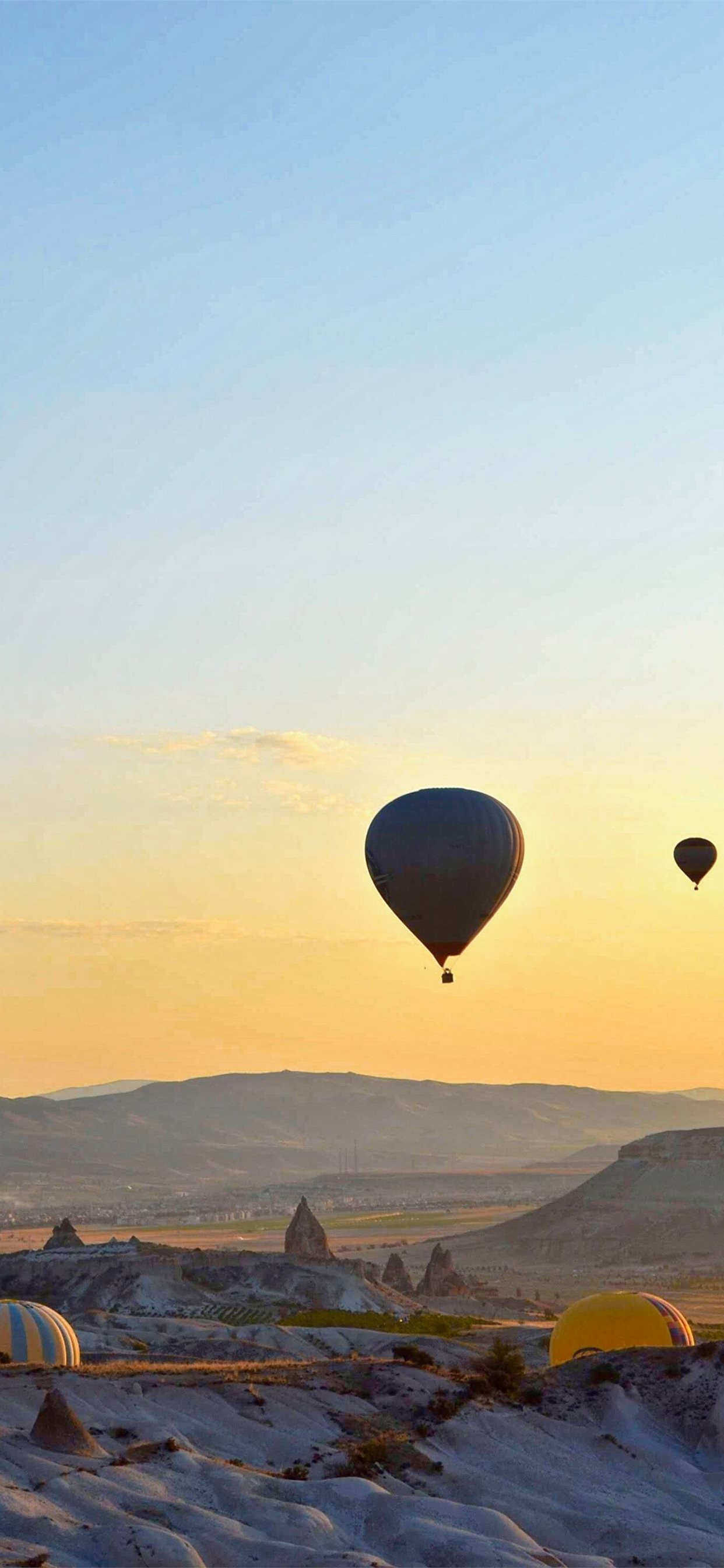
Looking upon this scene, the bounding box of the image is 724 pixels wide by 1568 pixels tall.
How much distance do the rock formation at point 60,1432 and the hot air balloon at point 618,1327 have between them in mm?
19102

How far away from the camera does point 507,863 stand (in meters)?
61.5

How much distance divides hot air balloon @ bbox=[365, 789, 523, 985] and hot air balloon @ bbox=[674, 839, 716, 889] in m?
23.0

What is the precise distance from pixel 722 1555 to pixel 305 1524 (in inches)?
362

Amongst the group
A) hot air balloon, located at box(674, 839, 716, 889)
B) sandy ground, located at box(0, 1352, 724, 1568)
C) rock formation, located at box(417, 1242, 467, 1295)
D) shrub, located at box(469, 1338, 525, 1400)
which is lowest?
sandy ground, located at box(0, 1352, 724, 1568)

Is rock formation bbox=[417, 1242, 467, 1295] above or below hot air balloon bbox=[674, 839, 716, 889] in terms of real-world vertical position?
below

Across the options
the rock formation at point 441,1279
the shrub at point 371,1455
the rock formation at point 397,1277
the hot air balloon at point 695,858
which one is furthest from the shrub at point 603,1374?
the rock formation at point 397,1277

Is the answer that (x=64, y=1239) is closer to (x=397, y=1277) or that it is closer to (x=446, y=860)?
(x=397, y=1277)

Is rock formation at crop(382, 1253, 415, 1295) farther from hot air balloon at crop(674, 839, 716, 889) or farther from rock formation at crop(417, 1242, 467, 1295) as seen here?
hot air balloon at crop(674, 839, 716, 889)

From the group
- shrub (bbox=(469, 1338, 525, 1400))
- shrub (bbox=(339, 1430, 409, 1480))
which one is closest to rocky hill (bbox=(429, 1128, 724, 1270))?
shrub (bbox=(469, 1338, 525, 1400))

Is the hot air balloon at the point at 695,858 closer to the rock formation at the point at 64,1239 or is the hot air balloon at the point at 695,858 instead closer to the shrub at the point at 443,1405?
the rock formation at the point at 64,1239

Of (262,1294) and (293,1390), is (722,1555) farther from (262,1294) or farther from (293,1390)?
(262,1294)

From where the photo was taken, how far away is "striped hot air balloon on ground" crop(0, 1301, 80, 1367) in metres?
46.5

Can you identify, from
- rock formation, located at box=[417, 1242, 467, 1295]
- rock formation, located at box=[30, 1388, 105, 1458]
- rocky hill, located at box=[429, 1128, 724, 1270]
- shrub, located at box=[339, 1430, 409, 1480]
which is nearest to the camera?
rock formation, located at box=[30, 1388, 105, 1458]

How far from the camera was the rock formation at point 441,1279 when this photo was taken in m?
101
